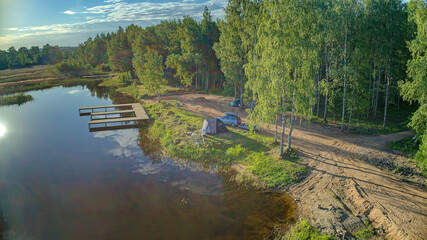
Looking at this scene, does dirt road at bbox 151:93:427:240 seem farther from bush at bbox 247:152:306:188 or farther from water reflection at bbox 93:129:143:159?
water reflection at bbox 93:129:143:159

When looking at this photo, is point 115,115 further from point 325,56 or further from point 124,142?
point 325,56

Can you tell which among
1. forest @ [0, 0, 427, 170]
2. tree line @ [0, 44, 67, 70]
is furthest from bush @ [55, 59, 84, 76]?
forest @ [0, 0, 427, 170]

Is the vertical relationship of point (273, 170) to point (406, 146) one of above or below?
below

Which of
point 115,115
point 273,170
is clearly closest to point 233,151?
point 273,170

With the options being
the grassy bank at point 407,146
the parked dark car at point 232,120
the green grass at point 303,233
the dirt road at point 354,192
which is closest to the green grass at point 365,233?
the dirt road at point 354,192

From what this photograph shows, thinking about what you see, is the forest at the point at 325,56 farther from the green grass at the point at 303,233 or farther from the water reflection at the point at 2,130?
the water reflection at the point at 2,130
